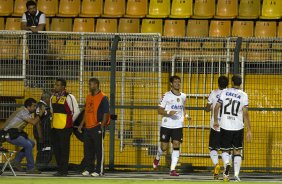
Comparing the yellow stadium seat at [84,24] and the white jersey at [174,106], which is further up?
the yellow stadium seat at [84,24]

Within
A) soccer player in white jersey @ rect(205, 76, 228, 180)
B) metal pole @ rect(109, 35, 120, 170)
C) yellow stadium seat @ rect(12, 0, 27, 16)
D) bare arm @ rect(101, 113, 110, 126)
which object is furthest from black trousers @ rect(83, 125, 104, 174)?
yellow stadium seat @ rect(12, 0, 27, 16)

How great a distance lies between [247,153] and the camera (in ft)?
63.4

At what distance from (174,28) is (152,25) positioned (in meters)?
0.55

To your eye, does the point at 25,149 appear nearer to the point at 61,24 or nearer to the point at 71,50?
the point at 71,50

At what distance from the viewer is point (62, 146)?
18297 millimetres

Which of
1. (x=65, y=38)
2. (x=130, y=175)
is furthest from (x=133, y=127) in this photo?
(x=65, y=38)

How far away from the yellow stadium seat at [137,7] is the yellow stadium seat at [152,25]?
39cm

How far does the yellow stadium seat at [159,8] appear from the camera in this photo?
2294 centimetres

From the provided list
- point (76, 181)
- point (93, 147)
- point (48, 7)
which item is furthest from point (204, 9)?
point (76, 181)

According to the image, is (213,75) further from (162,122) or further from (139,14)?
(139,14)

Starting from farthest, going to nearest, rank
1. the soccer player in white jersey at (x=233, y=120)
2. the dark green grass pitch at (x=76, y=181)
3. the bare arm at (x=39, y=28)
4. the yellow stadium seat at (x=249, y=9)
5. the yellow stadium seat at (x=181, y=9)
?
the yellow stadium seat at (x=181, y=9) < the yellow stadium seat at (x=249, y=9) < the bare arm at (x=39, y=28) < the soccer player in white jersey at (x=233, y=120) < the dark green grass pitch at (x=76, y=181)

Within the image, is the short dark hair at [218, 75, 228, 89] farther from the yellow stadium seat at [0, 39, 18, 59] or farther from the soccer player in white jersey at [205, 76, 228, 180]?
the yellow stadium seat at [0, 39, 18, 59]

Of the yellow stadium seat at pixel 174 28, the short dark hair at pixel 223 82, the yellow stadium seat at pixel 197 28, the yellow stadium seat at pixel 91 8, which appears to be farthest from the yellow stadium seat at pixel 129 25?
the short dark hair at pixel 223 82

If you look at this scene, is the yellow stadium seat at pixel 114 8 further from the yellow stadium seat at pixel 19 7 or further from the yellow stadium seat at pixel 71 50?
the yellow stadium seat at pixel 71 50
